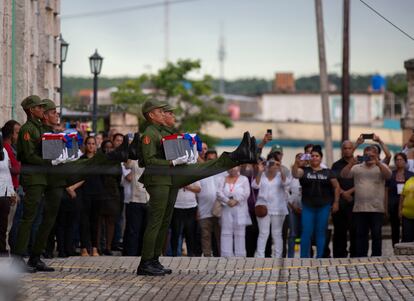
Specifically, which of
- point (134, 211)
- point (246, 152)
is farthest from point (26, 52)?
point (246, 152)

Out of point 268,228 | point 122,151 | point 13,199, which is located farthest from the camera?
point 268,228

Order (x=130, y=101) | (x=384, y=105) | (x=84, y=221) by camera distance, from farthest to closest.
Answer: (x=384, y=105)
(x=130, y=101)
(x=84, y=221)

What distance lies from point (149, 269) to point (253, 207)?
19.3 feet

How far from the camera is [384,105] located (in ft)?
372

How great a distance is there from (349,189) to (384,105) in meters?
93.8

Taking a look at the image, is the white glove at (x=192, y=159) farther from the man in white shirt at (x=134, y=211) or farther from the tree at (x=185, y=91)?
the tree at (x=185, y=91)

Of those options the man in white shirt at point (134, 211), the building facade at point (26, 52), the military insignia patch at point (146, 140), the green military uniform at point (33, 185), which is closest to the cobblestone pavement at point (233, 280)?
the green military uniform at point (33, 185)

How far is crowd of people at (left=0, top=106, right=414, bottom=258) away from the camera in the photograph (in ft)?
64.7

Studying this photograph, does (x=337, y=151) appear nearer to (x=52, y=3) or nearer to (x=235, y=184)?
(x=52, y=3)

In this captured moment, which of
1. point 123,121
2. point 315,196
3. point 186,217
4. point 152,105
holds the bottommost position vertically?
point 186,217

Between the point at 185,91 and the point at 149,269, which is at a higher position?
the point at 185,91

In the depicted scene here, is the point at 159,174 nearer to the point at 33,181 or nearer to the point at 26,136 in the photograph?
the point at 33,181

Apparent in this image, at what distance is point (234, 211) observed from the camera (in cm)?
2038

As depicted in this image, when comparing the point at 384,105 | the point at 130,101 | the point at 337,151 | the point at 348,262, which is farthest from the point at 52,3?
the point at 384,105
